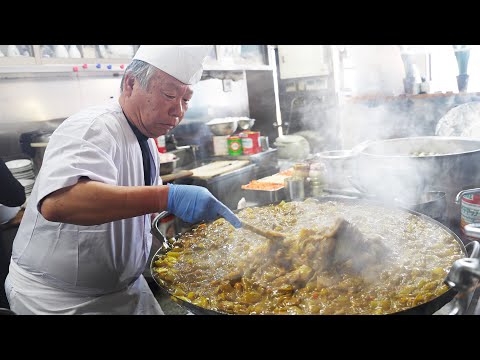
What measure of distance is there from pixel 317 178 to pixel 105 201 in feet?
6.14

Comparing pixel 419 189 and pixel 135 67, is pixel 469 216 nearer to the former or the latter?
pixel 419 189

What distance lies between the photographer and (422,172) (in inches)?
77.0

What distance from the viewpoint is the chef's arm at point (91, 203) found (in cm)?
144

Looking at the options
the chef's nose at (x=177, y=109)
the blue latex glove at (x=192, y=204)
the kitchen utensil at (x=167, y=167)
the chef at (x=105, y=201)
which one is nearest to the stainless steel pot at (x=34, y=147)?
the kitchen utensil at (x=167, y=167)

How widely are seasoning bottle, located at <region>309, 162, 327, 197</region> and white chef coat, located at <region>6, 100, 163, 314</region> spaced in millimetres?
1429

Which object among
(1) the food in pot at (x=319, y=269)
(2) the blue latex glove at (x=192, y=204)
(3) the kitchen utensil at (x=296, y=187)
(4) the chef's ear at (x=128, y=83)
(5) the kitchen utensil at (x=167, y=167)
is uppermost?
(4) the chef's ear at (x=128, y=83)

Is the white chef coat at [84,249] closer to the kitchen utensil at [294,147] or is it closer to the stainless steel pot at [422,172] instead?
the stainless steel pot at [422,172]

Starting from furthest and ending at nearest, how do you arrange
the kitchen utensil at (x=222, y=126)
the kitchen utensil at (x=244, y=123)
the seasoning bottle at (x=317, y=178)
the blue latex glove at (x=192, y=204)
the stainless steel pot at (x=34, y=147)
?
the kitchen utensil at (x=244, y=123) < the kitchen utensil at (x=222, y=126) < the stainless steel pot at (x=34, y=147) < the seasoning bottle at (x=317, y=178) < the blue latex glove at (x=192, y=204)

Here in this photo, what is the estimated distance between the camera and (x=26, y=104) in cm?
393

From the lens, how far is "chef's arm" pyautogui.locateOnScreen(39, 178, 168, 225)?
144 centimetres

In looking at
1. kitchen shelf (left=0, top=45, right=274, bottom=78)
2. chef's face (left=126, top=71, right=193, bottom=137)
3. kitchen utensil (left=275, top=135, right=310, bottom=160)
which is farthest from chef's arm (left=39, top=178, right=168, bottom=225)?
kitchen utensil (left=275, top=135, right=310, bottom=160)

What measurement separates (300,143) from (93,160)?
4309 mm

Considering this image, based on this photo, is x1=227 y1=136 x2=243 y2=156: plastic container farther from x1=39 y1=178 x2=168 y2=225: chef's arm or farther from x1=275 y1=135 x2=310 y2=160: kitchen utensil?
x1=39 y1=178 x2=168 y2=225: chef's arm
